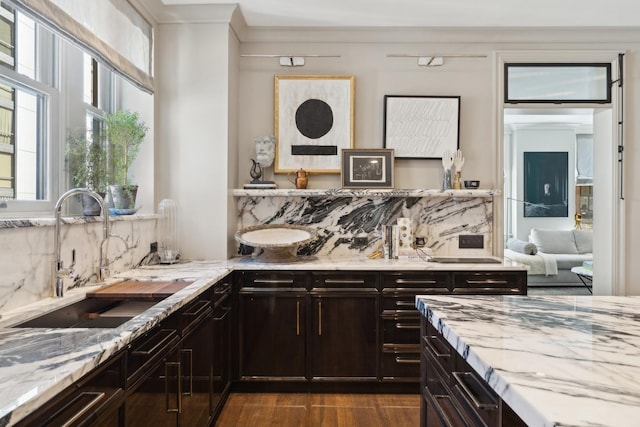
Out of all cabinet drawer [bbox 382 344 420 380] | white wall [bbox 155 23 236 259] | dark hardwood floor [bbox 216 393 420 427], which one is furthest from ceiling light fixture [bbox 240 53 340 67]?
dark hardwood floor [bbox 216 393 420 427]

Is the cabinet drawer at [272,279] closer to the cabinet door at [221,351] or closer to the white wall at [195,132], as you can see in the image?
the cabinet door at [221,351]

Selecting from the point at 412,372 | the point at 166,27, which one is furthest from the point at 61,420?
the point at 166,27

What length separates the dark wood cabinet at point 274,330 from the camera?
2982 mm

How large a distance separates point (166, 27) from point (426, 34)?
6.98 feet

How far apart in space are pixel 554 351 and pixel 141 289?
1863 mm

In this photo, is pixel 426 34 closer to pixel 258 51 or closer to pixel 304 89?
pixel 304 89

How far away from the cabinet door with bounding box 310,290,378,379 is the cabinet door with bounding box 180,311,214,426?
83 centimetres

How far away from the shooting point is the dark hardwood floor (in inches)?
104

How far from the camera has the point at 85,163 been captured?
251 centimetres

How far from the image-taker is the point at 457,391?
1.35 m

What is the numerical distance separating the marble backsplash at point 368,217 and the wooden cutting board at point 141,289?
51.9 inches

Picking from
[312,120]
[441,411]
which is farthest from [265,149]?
[441,411]

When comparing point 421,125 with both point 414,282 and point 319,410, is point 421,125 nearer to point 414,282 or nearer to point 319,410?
point 414,282

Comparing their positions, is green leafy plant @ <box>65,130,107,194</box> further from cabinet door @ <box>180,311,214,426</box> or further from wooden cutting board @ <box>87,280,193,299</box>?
cabinet door @ <box>180,311,214,426</box>
